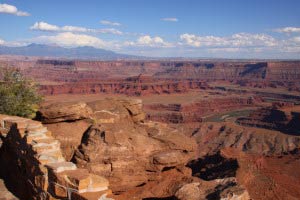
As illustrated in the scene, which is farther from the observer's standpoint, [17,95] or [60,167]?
[17,95]

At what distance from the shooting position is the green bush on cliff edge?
61.4 feet

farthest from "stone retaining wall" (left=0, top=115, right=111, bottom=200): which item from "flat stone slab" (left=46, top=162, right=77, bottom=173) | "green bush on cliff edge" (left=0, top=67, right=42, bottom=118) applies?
"green bush on cliff edge" (left=0, top=67, right=42, bottom=118)

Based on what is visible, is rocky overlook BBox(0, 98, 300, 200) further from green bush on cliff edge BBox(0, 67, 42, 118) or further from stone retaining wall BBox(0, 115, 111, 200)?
green bush on cliff edge BBox(0, 67, 42, 118)

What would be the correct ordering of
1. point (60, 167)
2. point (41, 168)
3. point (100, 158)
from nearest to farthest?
point (60, 167)
point (41, 168)
point (100, 158)

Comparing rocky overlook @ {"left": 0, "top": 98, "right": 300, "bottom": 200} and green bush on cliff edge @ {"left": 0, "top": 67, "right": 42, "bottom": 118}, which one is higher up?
green bush on cliff edge @ {"left": 0, "top": 67, "right": 42, "bottom": 118}

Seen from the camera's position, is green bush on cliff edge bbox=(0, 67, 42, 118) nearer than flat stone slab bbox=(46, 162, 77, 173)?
No

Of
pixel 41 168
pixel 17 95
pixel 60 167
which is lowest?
pixel 41 168

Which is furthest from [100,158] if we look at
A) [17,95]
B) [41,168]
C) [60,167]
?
[17,95]

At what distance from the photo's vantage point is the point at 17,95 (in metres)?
20.4

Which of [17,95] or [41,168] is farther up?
[17,95]

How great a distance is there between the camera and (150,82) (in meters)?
152

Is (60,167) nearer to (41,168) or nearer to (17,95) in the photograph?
(41,168)

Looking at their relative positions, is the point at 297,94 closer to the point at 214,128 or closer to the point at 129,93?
the point at 129,93

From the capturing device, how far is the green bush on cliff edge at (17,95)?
18719mm
